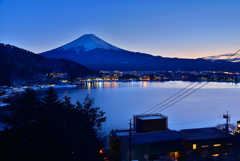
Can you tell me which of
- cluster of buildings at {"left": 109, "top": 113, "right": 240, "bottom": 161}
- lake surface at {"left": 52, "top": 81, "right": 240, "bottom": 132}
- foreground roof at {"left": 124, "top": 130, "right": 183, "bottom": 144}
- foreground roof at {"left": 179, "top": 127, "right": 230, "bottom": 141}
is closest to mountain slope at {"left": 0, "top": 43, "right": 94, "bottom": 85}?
lake surface at {"left": 52, "top": 81, "right": 240, "bottom": 132}

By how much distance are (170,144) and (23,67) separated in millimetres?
32727

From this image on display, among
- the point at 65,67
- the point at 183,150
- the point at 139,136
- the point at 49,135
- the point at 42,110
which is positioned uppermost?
the point at 65,67

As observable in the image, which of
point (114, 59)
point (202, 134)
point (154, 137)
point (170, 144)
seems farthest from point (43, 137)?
point (114, 59)

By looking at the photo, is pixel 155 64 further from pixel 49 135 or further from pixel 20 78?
pixel 49 135

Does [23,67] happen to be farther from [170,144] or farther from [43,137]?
[43,137]

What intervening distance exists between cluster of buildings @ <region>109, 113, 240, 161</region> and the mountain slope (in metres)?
23.4

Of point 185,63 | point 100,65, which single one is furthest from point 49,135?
point 185,63

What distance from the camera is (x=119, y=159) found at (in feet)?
12.5

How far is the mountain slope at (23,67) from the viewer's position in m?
27.4

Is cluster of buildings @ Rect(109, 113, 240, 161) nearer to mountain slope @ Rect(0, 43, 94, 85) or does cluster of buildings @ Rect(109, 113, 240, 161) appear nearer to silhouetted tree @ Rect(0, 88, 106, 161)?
silhouetted tree @ Rect(0, 88, 106, 161)

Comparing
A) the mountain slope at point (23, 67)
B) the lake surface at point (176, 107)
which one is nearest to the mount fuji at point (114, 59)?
the mountain slope at point (23, 67)

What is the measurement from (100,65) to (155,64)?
20.5m

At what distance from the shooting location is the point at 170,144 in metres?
3.52

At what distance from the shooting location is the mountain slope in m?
27.4
